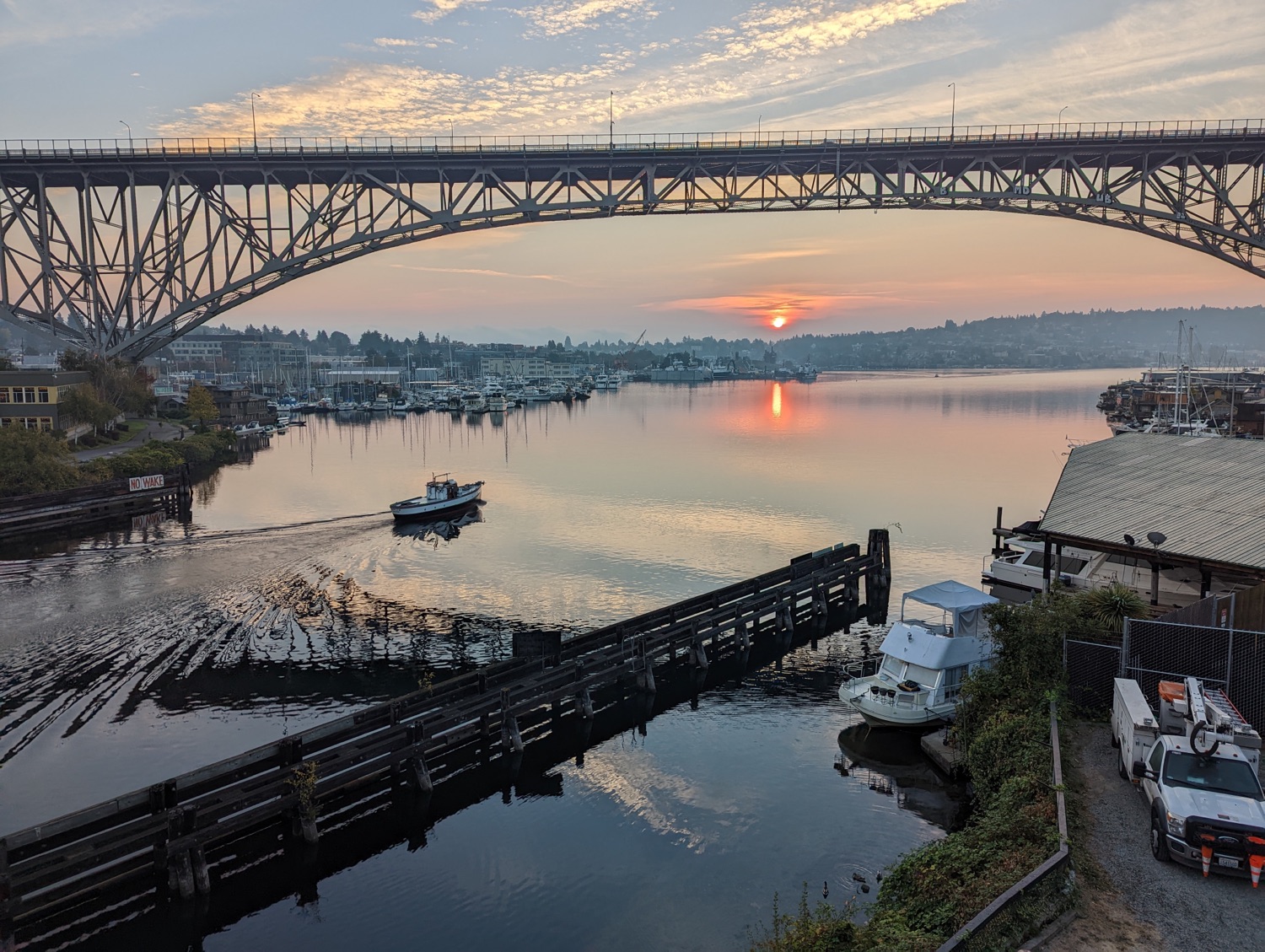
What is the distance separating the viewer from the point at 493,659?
1043 inches

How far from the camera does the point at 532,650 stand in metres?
22.7

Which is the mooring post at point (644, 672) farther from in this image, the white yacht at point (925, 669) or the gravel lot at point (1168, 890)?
the gravel lot at point (1168, 890)

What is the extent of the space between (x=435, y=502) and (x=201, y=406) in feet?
174

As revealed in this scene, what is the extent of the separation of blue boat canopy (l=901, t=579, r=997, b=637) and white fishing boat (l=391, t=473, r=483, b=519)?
29813 millimetres

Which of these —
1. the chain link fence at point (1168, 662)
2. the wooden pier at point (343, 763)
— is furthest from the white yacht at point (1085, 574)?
the wooden pier at point (343, 763)

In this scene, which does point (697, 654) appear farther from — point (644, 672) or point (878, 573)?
point (878, 573)

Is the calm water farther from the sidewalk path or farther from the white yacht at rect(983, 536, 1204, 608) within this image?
the sidewalk path

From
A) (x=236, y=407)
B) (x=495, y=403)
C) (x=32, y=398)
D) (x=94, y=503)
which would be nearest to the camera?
(x=94, y=503)

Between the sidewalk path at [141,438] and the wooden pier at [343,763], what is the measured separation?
1681 inches

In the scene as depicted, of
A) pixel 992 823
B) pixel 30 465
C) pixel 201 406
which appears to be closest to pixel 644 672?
pixel 992 823

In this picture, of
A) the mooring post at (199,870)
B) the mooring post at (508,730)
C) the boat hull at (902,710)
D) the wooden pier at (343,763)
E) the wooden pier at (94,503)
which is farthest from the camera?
the wooden pier at (94,503)

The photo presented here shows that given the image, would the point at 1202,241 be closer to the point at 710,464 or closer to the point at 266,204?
the point at 710,464

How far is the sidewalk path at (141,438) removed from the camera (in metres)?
55.5

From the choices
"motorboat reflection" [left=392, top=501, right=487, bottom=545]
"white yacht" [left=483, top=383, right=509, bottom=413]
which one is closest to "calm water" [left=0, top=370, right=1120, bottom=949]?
"motorboat reflection" [left=392, top=501, right=487, bottom=545]
